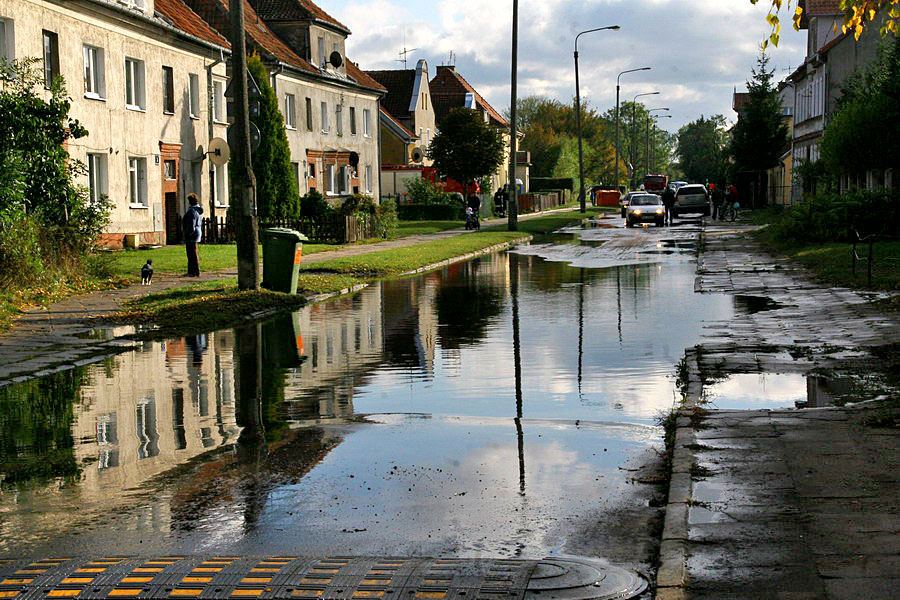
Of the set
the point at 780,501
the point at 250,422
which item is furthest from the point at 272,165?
the point at 780,501

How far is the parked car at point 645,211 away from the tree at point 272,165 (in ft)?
63.3

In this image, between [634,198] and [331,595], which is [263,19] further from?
[331,595]

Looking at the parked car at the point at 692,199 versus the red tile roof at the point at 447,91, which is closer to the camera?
the parked car at the point at 692,199

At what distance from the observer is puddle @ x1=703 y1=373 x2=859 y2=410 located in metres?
10.0

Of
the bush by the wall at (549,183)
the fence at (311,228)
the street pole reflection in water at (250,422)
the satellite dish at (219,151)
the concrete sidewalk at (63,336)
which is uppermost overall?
the bush by the wall at (549,183)

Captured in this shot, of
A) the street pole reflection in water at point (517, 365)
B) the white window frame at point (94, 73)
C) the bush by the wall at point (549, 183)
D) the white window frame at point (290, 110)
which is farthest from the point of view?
the bush by the wall at point (549, 183)

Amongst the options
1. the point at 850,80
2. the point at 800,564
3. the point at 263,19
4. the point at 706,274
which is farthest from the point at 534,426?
the point at 263,19

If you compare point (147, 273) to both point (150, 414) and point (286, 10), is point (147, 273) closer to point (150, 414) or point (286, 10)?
point (150, 414)

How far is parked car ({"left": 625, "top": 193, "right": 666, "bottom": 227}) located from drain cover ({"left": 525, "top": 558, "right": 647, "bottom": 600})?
5171cm

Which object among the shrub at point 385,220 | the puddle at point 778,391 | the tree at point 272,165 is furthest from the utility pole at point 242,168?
the tree at point 272,165

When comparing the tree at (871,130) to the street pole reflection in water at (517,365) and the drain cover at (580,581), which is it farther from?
Result: the drain cover at (580,581)

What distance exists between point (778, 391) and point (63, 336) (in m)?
9.62

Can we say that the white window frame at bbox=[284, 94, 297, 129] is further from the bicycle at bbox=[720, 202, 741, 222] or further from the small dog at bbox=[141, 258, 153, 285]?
the small dog at bbox=[141, 258, 153, 285]

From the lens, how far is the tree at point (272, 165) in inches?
1687
